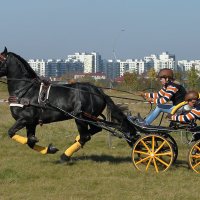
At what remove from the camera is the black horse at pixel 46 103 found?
9.66 m

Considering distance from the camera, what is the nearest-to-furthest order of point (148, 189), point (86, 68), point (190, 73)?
point (148, 189) → point (190, 73) → point (86, 68)

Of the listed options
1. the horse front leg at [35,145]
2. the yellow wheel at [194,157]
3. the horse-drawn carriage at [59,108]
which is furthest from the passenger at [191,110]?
the horse front leg at [35,145]

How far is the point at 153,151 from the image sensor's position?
920cm

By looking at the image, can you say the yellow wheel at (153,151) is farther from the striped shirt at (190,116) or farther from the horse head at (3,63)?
the horse head at (3,63)

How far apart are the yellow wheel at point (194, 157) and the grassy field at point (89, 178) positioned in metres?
0.13

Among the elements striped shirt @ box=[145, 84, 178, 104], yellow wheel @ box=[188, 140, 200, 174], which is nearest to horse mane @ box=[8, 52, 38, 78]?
striped shirt @ box=[145, 84, 178, 104]

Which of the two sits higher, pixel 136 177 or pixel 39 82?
pixel 39 82

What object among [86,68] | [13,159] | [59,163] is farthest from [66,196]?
[86,68]

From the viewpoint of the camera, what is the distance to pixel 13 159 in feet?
34.6

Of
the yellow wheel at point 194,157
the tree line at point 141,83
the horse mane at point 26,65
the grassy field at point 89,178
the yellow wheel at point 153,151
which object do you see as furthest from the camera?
the tree line at point 141,83

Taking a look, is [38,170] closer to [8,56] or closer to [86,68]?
[8,56]

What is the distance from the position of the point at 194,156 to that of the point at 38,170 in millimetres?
2854

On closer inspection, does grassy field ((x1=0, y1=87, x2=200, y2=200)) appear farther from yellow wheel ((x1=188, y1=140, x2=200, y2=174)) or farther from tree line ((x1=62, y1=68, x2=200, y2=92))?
tree line ((x1=62, y1=68, x2=200, y2=92))

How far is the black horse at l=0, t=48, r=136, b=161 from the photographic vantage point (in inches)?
380
